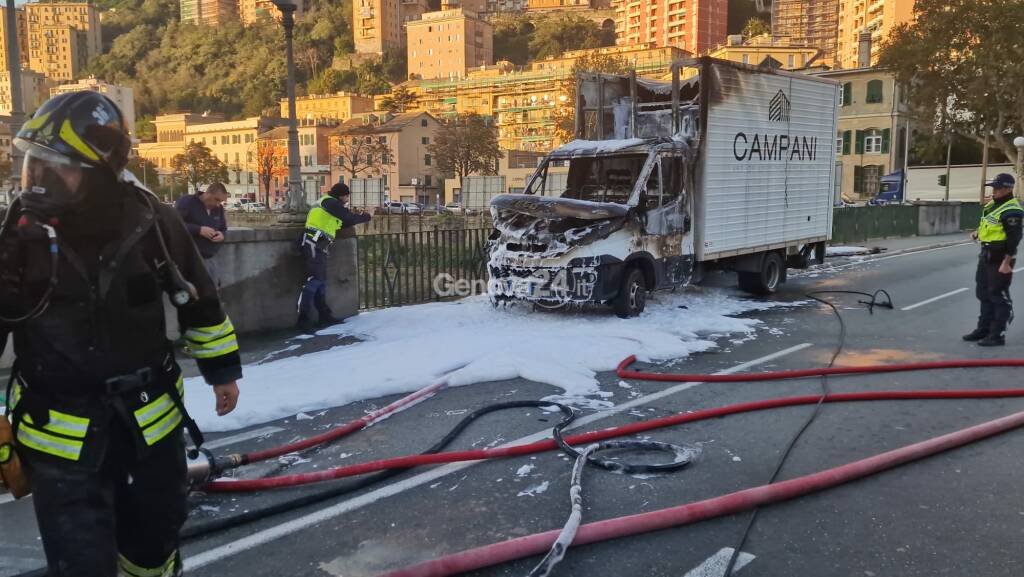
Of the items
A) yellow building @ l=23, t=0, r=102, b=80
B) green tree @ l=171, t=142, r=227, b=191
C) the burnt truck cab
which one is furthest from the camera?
yellow building @ l=23, t=0, r=102, b=80

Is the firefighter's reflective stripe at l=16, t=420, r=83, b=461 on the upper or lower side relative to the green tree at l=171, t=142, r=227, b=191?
lower

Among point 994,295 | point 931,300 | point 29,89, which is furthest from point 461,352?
point 29,89

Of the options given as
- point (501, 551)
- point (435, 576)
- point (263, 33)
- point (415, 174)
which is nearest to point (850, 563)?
point (501, 551)

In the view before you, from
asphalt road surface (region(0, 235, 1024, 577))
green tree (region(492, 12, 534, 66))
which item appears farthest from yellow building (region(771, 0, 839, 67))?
asphalt road surface (region(0, 235, 1024, 577))

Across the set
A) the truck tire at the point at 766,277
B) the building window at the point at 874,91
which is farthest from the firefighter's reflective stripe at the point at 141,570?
the building window at the point at 874,91

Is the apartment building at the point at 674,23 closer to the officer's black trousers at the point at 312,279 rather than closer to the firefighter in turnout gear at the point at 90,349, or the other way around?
the officer's black trousers at the point at 312,279

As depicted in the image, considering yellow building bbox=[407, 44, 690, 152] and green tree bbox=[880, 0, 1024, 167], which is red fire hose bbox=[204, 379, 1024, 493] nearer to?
green tree bbox=[880, 0, 1024, 167]

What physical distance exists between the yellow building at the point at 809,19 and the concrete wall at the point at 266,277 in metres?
176

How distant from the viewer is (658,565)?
12.1ft

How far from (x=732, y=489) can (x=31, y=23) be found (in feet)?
744

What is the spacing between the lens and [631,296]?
10.6m

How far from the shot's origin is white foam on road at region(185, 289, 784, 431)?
675 centimetres

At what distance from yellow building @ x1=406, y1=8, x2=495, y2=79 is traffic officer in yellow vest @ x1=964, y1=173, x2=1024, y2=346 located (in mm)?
148884

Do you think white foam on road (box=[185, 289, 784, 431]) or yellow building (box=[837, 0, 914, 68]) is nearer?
white foam on road (box=[185, 289, 784, 431])
